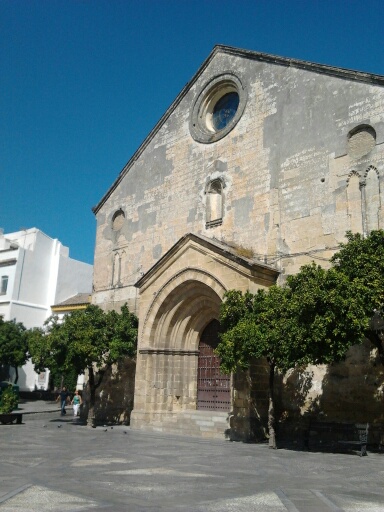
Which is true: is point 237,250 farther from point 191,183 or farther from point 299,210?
point 191,183

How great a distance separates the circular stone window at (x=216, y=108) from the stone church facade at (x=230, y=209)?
0.04 metres

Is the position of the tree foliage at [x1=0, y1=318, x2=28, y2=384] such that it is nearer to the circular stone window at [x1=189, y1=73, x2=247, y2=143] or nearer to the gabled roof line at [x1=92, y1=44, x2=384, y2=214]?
the gabled roof line at [x1=92, y1=44, x2=384, y2=214]

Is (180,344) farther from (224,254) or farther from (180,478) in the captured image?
(180,478)

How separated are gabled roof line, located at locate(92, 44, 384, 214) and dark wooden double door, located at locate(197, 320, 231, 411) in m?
8.18

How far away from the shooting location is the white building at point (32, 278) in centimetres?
3741

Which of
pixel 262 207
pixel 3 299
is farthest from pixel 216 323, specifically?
pixel 3 299

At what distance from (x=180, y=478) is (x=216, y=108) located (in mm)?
15151

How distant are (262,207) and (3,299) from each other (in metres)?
25.8

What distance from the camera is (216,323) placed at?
18188 millimetres

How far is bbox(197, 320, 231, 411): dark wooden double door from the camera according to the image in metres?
17.3

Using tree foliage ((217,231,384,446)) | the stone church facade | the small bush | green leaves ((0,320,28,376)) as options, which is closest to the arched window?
the stone church facade

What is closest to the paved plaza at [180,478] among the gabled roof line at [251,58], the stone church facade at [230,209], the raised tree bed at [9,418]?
the stone church facade at [230,209]

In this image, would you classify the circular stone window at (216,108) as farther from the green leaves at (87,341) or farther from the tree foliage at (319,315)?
the tree foliage at (319,315)

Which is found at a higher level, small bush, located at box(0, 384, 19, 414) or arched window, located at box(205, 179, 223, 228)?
arched window, located at box(205, 179, 223, 228)
